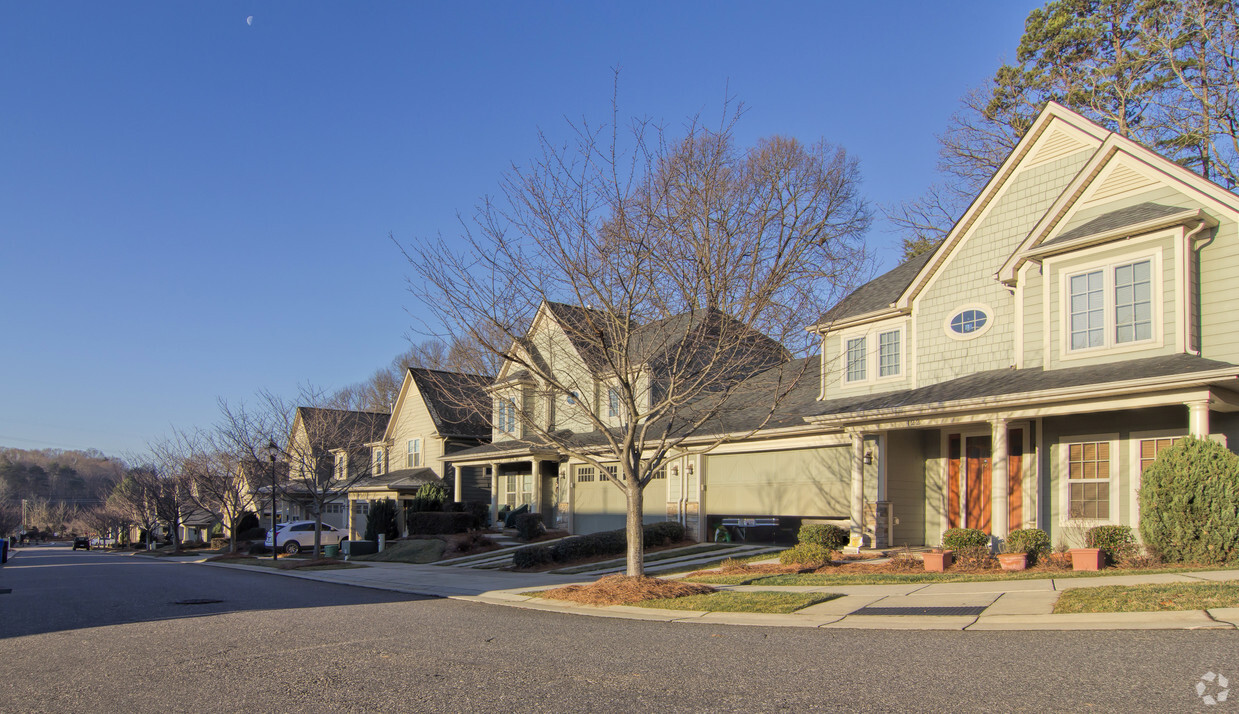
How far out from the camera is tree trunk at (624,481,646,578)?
46.0ft

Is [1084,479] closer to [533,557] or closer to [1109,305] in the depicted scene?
[1109,305]

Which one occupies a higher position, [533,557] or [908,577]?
[908,577]

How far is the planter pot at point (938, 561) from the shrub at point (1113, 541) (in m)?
2.28

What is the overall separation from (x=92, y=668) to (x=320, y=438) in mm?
30511

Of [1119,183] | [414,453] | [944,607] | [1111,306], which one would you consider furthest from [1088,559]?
[414,453]

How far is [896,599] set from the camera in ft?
38.7

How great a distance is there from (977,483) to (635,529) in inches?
350

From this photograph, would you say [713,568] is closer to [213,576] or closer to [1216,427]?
[1216,427]

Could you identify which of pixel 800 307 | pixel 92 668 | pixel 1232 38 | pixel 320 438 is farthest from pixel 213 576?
pixel 1232 38

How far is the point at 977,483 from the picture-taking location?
61.6 ft

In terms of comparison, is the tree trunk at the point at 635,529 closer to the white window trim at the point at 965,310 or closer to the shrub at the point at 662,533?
the shrub at the point at 662,533

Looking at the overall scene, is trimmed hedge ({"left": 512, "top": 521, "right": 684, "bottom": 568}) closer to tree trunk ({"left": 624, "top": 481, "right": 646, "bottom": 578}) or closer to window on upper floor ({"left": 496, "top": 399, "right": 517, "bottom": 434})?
window on upper floor ({"left": 496, "top": 399, "right": 517, "bottom": 434})

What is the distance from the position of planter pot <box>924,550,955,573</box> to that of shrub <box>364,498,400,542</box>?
84.7 feet

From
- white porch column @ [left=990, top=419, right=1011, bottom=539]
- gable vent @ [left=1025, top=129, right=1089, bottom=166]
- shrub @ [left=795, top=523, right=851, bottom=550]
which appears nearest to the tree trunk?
shrub @ [left=795, top=523, right=851, bottom=550]
